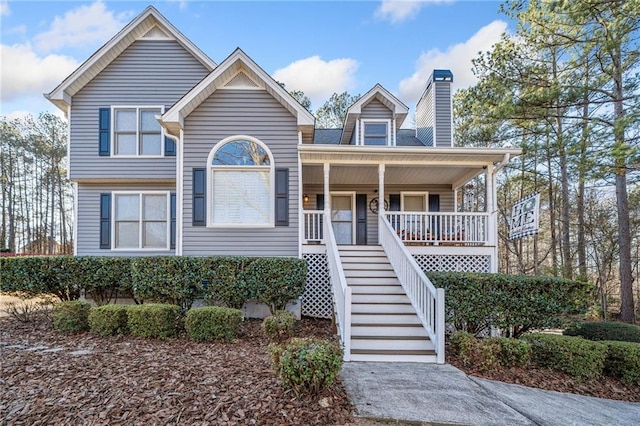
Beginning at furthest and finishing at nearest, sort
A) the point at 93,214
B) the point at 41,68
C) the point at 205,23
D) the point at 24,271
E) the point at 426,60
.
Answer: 1. the point at 426,60
2. the point at 41,68
3. the point at 205,23
4. the point at 93,214
5. the point at 24,271

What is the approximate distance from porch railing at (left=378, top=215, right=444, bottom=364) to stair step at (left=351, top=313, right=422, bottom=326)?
143 mm

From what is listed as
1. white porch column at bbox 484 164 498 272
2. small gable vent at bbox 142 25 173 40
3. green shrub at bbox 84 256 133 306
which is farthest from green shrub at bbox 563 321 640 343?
small gable vent at bbox 142 25 173 40

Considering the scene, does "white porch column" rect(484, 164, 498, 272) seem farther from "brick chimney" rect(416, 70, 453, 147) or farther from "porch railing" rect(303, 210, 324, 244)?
"porch railing" rect(303, 210, 324, 244)

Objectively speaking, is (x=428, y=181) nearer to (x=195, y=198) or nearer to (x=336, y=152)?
(x=336, y=152)

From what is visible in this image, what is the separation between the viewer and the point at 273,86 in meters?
8.35

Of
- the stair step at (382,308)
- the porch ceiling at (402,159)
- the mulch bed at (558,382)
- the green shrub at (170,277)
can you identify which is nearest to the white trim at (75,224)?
the green shrub at (170,277)

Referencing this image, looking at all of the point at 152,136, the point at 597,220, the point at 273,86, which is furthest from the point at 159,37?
the point at 597,220

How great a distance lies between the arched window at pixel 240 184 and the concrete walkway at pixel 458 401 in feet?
14.8

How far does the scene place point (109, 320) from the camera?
6.47 meters

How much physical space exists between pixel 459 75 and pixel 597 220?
28.9 feet

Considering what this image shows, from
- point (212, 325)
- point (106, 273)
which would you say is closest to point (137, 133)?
point (106, 273)

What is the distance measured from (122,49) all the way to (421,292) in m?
10.3

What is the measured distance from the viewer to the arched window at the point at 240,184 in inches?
332

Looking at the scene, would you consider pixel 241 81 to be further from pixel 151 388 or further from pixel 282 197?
pixel 151 388
